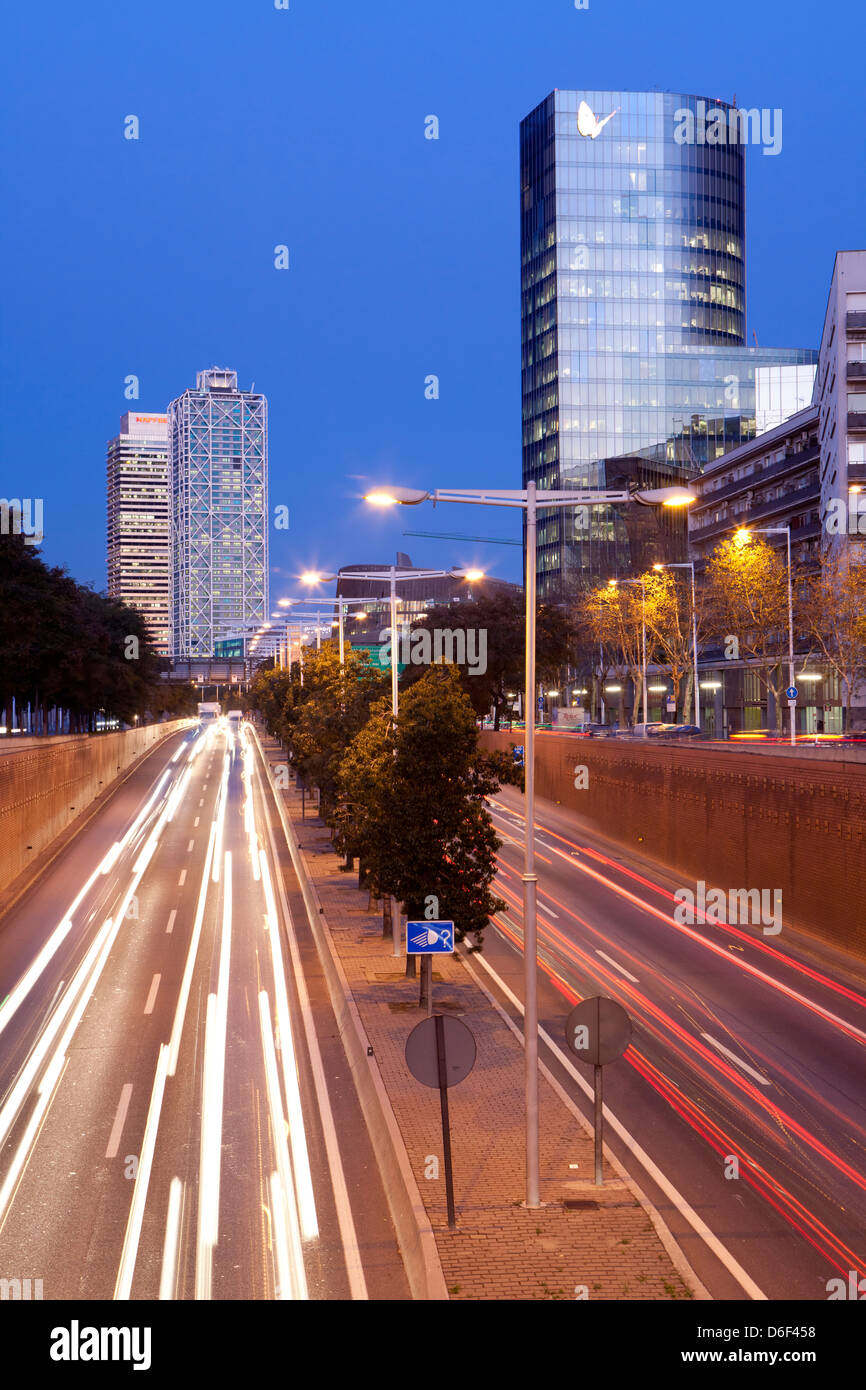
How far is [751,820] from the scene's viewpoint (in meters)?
35.0

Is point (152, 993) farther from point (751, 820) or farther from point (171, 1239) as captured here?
point (751, 820)

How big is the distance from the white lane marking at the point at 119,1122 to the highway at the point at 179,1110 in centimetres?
4

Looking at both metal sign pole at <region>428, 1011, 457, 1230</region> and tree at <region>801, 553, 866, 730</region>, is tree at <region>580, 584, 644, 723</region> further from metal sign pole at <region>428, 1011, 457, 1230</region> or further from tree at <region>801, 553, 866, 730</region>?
metal sign pole at <region>428, 1011, 457, 1230</region>

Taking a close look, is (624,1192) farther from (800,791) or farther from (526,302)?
(526,302)

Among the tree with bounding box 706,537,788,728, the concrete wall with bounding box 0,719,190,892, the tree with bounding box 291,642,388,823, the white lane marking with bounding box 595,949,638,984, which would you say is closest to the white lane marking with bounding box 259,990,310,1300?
the white lane marking with bounding box 595,949,638,984

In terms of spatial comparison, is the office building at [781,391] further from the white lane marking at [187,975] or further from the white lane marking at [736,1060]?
the white lane marking at [736,1060]

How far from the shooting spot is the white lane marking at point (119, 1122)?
1688 cm

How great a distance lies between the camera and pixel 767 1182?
15.6 meters

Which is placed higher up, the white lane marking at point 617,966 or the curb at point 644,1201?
the curb at point 644,1201

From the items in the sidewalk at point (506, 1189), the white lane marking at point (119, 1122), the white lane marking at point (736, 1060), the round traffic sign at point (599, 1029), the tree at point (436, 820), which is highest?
the tree at point (436, 820)

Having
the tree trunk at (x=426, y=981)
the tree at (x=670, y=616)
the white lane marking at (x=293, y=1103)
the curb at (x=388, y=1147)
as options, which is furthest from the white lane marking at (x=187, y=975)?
the tree at (x=670, y=616)

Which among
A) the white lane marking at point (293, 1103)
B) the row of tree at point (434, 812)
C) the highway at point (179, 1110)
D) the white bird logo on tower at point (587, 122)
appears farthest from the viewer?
the white bird logo on tower at point (587, 122)

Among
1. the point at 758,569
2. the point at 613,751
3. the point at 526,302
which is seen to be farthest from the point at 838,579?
the point at 526,302
